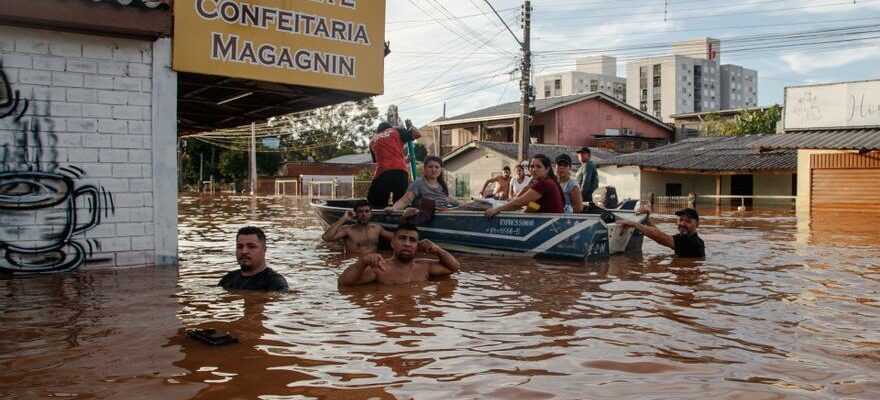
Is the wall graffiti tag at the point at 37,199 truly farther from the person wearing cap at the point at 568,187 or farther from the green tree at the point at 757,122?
the green tree at the point at 757,122

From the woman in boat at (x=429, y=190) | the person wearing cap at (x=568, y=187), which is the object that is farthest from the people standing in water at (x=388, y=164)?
the person wearing cap at (x=568, y=187)

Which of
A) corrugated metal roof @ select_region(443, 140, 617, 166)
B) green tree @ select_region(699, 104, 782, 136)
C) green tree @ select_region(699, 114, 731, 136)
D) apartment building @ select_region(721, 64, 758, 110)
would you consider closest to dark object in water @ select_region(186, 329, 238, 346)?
corrugated metal roof @ select_region(443, 140, 617, 166)

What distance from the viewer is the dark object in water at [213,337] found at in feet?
14.7

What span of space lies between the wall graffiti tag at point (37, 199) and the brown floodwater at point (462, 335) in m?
0.33

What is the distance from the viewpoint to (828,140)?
22.6 metres

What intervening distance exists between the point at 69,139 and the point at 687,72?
366 feet

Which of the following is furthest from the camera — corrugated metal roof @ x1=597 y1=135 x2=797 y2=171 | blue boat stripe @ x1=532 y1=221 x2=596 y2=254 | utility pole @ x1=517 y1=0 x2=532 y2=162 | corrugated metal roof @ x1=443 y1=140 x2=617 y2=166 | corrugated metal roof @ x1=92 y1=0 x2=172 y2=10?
corrugated metal roof @ x1=443 y1=140 x2=617 y2=166

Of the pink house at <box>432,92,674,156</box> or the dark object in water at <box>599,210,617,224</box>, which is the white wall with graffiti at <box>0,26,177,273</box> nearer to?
the dark object in water at <box>599,210,617,224</box>

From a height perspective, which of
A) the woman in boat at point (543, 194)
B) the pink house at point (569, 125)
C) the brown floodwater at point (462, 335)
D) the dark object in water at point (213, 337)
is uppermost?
the pink house at point (569, 125)

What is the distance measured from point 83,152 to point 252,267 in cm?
296

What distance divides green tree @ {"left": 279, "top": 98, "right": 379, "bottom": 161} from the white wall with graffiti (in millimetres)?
49677

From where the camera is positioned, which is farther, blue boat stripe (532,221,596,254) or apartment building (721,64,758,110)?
apartment building (721,64,758,110)

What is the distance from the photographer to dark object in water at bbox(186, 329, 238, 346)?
14.7 feet

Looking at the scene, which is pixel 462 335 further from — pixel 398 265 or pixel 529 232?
pixel 529 232
